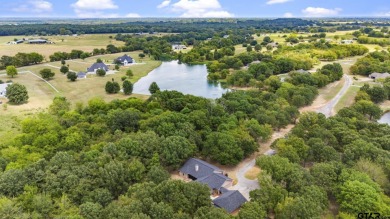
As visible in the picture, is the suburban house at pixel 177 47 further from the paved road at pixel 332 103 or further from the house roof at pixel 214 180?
the house roof at pixel 214 180

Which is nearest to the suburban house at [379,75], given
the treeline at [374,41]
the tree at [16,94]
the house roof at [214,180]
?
the treeline at [374,41]

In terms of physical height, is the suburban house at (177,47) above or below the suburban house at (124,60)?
above

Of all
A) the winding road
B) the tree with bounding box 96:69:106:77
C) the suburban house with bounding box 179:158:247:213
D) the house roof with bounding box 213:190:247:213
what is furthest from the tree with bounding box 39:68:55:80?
the house roof with bounding box 213:190:247:213

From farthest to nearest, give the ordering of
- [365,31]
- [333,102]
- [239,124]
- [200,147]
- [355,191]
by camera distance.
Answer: [365,31]
[333,102]
[239,124]
[200,147]
[355,191]

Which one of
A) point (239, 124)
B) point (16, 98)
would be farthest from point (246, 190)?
point (16, 98)

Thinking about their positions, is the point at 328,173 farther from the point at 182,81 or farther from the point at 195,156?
the point at 182,81

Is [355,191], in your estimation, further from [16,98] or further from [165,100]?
[16,98]

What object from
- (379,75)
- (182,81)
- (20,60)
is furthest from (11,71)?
(379,75)
